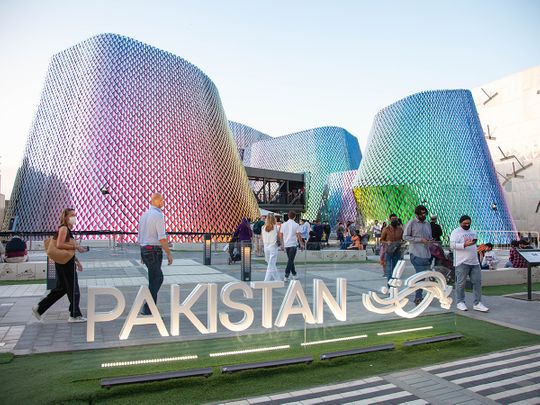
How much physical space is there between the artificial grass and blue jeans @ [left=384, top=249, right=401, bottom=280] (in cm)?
58

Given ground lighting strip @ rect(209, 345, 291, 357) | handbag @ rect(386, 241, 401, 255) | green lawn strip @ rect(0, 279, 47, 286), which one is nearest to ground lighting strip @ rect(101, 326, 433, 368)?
ground lighting strip @ rect(209, 345, 291, 357)

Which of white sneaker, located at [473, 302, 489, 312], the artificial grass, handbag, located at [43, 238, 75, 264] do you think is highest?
→ handbag, located at [43, 238, 75, 264]

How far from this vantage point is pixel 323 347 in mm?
4664

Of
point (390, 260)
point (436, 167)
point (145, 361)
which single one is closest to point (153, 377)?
point (145, 361)

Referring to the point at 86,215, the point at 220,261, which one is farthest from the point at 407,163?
the point at 220,261

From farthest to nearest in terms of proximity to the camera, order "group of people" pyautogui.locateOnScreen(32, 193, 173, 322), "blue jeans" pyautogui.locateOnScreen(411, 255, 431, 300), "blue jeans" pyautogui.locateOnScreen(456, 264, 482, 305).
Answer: "blue jeans" pyautogui.locateOnScreen(456, 264, 482, 305) < "blue jeans" pyautogui.locateOnScreen(411, 255, 431, 300) < "group of people" pyautogui.locateOnScreen(32, 193, 173, 322)

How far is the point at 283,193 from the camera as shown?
5159 cm

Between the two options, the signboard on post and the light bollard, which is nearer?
the light bollard

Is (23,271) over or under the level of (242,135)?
under

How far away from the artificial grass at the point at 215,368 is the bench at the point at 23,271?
656 cm

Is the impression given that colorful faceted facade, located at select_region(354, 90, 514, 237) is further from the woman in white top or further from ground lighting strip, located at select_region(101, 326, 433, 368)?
ground lighting strip, located at select_region(101, 326, 433, 368)

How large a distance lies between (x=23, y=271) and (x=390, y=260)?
8.47 m

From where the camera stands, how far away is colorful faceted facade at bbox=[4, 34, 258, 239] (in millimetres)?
23875

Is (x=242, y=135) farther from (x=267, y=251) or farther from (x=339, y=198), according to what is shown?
(x=267, y=251)
